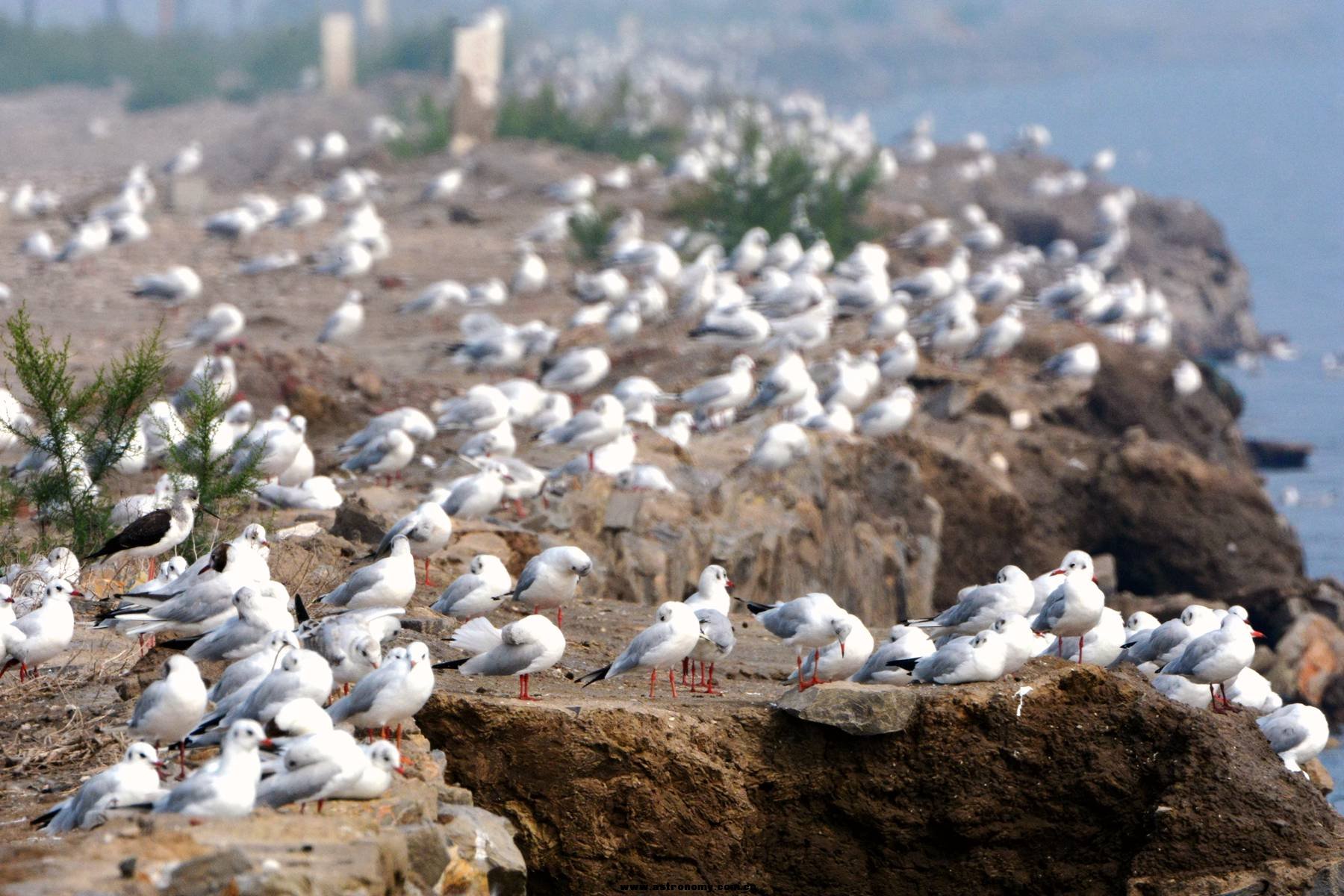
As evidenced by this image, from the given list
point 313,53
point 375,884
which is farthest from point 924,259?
point 313,53

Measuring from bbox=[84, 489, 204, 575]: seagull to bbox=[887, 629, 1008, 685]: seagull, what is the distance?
4112mm

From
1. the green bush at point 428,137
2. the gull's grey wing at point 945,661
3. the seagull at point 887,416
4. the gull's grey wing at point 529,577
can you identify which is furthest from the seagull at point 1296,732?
the green bush at point 428,137

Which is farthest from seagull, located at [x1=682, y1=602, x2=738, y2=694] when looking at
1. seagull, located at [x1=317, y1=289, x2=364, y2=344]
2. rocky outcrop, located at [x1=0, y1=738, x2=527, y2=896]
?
seagull, located at [x1=317, y1=289, x2=364, y2=344]

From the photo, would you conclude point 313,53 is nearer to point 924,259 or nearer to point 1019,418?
point 924,259

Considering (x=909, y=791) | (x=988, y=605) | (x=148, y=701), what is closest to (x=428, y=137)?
(x=988, y=605)

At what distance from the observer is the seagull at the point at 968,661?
28.5 feet

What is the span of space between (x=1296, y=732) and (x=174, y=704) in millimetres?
6060

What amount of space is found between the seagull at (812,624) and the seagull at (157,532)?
3238 millimetres

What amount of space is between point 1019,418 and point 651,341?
4.05 m

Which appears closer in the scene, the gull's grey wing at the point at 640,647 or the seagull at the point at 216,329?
the gull's grey wing at the point at 640,647

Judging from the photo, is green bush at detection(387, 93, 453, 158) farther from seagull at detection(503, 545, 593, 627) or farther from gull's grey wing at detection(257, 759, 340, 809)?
gull's grey wing at detection(257, 759, 340, 809)

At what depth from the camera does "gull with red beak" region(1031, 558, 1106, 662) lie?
31.5ft

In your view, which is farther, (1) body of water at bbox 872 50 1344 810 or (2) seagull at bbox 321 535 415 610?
(1) body of water at bbox 872 50 1344 810

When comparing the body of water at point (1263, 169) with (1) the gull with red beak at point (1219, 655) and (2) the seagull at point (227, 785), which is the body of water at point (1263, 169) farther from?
(2) the seagull at point (227, 785)
